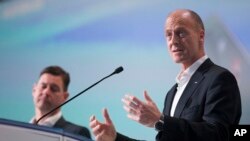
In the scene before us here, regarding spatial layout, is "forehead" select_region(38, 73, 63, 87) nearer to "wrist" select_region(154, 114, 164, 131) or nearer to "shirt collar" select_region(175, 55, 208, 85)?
"shirt collar" select_region(175, 55, 208, 85)

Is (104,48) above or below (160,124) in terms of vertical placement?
above

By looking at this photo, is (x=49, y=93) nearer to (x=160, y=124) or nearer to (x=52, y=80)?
(x=52, y=80)

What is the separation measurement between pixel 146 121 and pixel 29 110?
1.03 meters

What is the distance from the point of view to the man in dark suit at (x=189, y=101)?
161 centimetres

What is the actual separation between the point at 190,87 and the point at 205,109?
0.52 feet

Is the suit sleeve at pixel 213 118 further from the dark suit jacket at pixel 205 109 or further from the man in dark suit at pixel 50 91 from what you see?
the man in dark suit at pixel 50 91

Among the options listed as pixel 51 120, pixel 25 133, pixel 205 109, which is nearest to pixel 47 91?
pixel 51 120

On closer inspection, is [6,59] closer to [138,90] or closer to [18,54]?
[18,54]

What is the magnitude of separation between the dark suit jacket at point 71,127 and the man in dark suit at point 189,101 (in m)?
0.42

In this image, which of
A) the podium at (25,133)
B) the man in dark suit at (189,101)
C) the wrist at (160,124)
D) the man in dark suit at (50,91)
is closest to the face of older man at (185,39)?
the man in dark suit at (189,101)

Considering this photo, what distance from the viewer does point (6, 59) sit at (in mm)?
2523

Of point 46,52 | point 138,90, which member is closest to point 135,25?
point 138,90

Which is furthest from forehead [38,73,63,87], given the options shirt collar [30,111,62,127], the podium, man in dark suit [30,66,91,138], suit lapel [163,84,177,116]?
the podium

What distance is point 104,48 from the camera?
2461 mm
